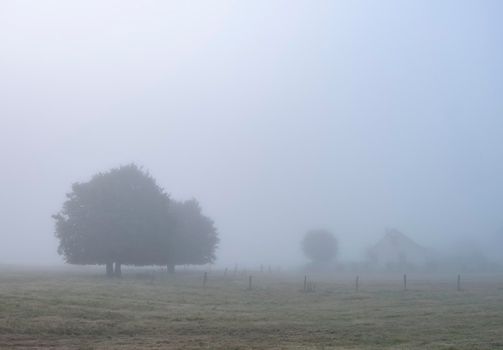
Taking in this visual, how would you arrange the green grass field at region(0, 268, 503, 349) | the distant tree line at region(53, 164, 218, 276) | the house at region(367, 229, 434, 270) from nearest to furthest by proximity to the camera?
1. the green grass field at region(0, 268, 503, 349)
2. the distant tree line at region(53, 164, 218, 276)
3. the house at region(367, 229, 434, 270)

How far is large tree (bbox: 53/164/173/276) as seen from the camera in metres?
76.4

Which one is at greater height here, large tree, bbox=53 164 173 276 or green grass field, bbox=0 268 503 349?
large tree, bbox=53 164 173 276

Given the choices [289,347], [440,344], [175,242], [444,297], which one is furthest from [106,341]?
[175,242]

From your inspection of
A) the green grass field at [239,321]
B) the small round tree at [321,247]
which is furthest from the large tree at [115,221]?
the small round tree at [321,247]

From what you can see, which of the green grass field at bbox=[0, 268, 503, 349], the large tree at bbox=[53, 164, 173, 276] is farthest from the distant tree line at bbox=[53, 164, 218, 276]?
the green grass field at bbox=[0, 268, 503, 349]

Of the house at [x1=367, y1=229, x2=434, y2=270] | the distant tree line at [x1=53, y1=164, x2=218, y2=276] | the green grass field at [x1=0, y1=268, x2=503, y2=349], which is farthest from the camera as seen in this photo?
the house at [x1=367, y1=229, x2=434, y2=270]

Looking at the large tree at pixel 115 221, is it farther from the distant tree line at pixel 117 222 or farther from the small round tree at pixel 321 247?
the small round tree at pixel 321 247

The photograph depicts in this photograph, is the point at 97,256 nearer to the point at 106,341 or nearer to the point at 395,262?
the point at 106,341

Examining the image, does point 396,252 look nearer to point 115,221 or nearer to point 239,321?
point 115,221

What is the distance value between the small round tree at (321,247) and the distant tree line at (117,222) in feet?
206

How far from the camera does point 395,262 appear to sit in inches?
5408

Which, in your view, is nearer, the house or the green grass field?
the green grass field

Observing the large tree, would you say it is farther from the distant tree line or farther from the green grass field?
the green grass field

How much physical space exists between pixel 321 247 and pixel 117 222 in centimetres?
7407
